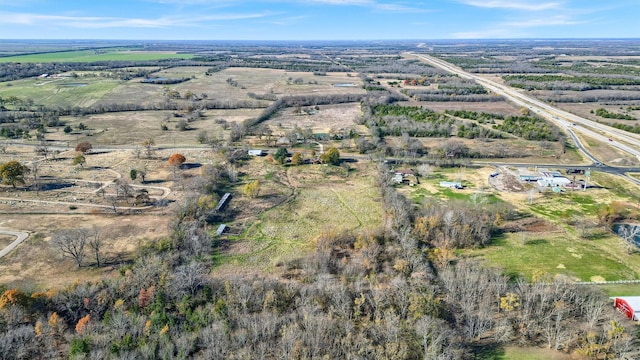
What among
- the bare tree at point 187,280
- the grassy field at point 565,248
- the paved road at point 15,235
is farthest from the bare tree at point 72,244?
the grassy field at point 565,248

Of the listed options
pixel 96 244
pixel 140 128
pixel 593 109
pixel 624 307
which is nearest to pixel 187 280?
pixel 96 244

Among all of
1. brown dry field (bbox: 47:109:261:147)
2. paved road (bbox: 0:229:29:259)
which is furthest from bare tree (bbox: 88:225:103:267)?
brown dry field (bbox: 47:109:261:147)

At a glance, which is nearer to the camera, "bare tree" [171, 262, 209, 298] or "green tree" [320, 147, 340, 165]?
"bare tree" [171, 262, 209, 298]

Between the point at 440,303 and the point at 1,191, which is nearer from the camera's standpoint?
the point at 440,303

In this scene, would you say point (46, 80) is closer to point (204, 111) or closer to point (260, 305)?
point (204, 111)

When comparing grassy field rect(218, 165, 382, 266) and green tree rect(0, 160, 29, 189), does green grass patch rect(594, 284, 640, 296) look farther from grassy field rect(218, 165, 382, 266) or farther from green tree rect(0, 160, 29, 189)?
green tree rect(0, 160, 29, 189)

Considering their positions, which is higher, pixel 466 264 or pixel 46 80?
pixel 46 80

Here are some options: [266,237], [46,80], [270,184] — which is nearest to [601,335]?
[266,237]
